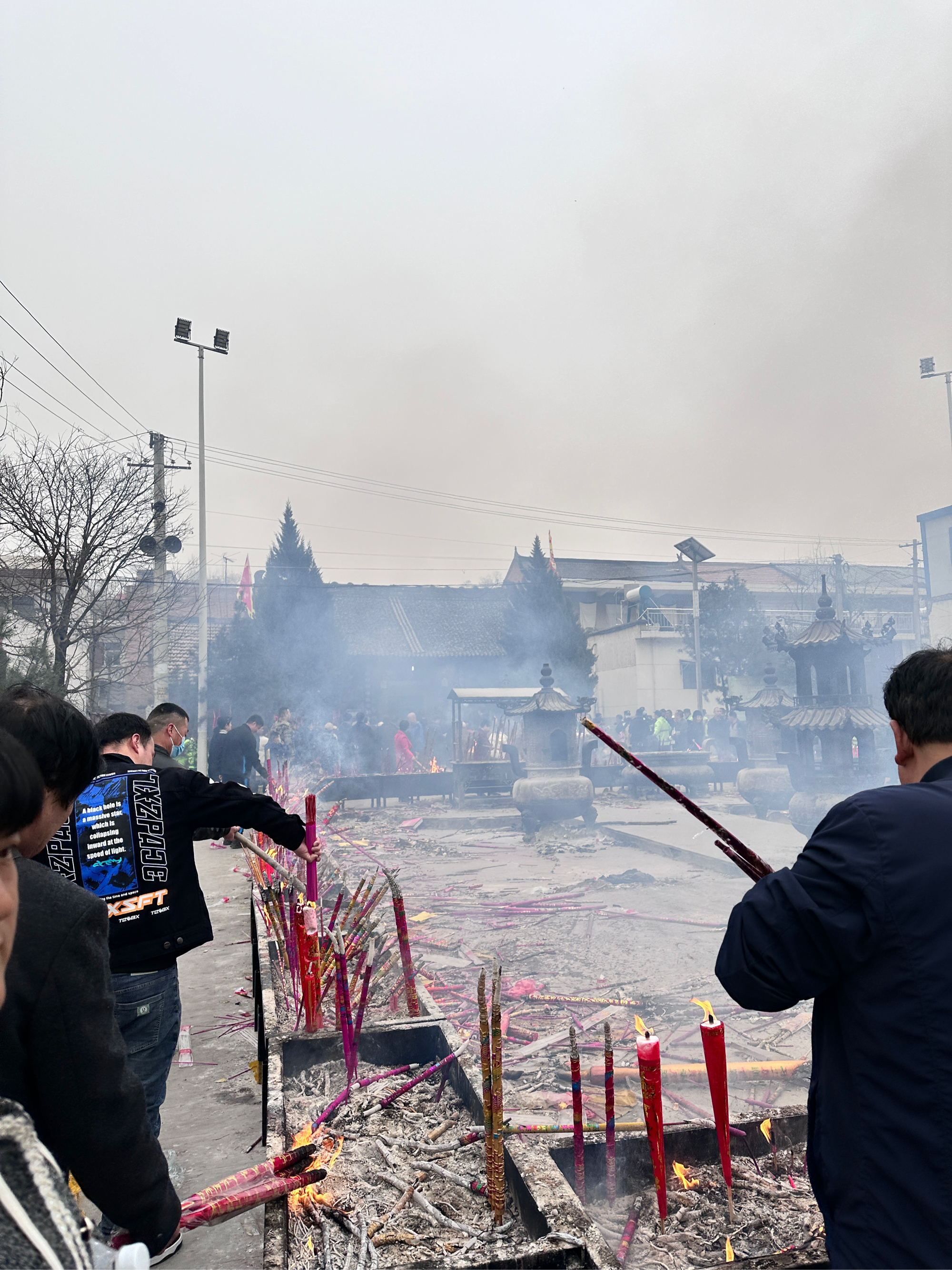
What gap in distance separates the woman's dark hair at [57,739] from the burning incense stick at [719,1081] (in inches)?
65.8

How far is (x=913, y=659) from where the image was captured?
5.78ft

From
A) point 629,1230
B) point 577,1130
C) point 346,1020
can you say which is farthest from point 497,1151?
point 346,1020

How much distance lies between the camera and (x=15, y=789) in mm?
1083

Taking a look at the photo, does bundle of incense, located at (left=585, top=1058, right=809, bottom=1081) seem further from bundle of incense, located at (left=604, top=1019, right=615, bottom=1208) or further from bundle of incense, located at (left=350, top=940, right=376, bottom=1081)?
bundle of incense, located at (left=604, top=1019, right=615, bottom=1208)

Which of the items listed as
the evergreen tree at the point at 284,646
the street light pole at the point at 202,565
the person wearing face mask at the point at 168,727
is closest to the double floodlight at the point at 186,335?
the street light pole at the point at 202,565

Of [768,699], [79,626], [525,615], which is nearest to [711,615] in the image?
[525,615]

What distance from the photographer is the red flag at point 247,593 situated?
31391 mm

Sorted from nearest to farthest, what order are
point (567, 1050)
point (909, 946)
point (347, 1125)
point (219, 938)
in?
1. point (909, 946)
2. point (347, 1125)
3. point (567, 1050)
4. point (219, 938)

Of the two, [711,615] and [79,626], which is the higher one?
[711,615]

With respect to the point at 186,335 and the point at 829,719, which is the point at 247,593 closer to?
the point at 186,335

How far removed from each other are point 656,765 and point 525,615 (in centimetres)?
1347

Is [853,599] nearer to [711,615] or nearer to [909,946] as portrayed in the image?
[711,615]

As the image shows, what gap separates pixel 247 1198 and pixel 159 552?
42.7ft

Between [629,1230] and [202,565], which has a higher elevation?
[202,565]
